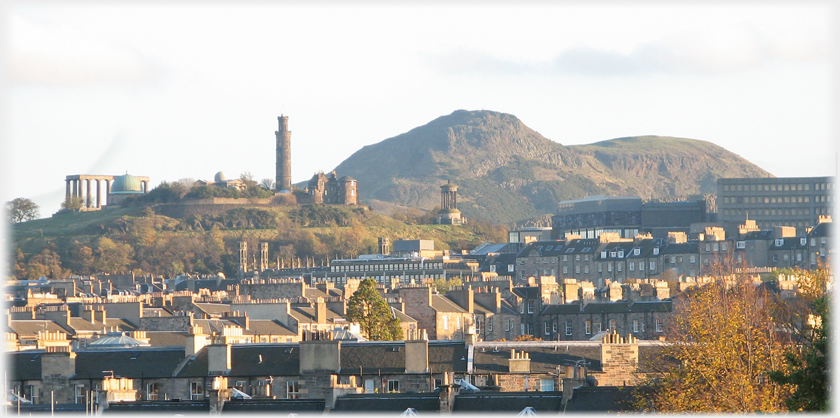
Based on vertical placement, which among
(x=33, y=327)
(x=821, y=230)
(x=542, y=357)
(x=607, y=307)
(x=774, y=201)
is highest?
(x=774, y=201)

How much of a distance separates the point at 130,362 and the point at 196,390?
2.78m

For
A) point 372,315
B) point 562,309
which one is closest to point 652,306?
point 562,309

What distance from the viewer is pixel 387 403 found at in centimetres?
3441

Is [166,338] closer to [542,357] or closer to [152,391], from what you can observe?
[152,391]

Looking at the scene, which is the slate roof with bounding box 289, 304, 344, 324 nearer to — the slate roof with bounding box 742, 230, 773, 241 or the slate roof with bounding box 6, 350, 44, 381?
the slate roof with bounding box 6, 350, 44, 381

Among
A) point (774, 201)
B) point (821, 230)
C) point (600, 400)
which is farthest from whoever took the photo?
point (774, 201)

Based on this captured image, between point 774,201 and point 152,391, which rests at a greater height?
point 774,201

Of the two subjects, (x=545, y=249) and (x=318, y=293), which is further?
(x=545, y=249)

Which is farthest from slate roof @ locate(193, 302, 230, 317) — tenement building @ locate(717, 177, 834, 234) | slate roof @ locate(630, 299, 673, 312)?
tenement building @ locate(717, 177, 834, 234)

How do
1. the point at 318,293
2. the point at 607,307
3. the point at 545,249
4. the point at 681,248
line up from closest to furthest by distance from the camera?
the point at 607,307
the point at 318,293
the point at 681,248
the point at 545,249

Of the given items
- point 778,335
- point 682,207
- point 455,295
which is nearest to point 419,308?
point 455,295

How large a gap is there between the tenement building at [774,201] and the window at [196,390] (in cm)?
12419

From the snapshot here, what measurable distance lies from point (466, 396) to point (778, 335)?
30.2 feet

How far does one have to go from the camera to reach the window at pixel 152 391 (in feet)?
145
